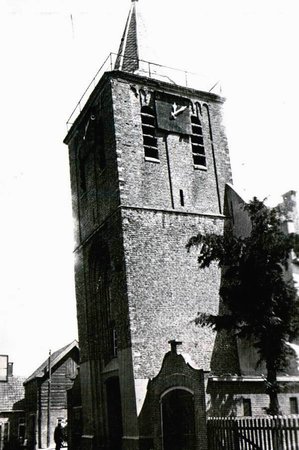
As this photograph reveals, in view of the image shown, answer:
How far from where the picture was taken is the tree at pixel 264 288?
1347 cm

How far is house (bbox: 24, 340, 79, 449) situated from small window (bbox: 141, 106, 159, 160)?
17.6 m

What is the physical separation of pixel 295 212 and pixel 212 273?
3.89 metres

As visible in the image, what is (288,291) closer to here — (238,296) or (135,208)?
(238,296)

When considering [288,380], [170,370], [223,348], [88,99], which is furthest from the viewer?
[88,99]

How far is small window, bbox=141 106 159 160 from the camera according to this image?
66.2ft

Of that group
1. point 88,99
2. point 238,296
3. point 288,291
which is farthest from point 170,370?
point 88,99

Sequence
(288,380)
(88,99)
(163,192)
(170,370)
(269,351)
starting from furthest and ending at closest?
(88,99)
(163,192)
(288,380)
(170,370)
(269,351)

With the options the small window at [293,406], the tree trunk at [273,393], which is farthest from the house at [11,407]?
the tree trunk at [273,393]

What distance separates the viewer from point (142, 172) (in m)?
19.5

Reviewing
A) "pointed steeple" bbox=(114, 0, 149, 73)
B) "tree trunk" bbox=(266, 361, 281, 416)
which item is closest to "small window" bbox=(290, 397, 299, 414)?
"tree trunk" bbox=(266, 361, 281, 416)

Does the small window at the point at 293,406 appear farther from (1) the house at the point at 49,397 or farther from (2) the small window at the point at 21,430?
(2) the small window at the point at 21,430

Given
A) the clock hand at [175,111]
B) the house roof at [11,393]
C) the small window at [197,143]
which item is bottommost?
the house roof at [11,393]

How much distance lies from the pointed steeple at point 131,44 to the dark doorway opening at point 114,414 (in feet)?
44.3

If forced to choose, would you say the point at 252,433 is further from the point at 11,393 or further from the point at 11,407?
the point at 11,393
